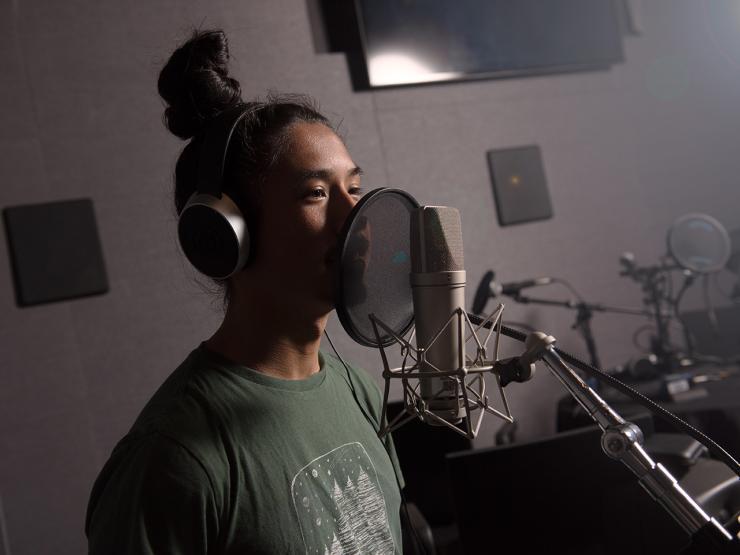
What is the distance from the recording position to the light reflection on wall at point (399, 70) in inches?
110

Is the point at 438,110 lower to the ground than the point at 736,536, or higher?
higher

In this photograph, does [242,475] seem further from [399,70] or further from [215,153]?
[399,70]

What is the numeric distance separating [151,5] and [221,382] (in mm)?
1902

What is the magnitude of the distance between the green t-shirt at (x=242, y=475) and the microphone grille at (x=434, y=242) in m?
0.35

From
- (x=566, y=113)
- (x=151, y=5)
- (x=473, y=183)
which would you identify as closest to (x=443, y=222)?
(x=151, y=5)

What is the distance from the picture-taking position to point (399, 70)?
2.86 m

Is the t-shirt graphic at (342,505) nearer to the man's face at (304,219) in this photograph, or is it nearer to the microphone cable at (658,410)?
the man's face at (304,219)

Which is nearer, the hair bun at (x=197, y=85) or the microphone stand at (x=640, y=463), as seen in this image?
the microphone stand at (x=640, y=463)

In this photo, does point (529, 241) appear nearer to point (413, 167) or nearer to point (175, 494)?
point (413, 167)

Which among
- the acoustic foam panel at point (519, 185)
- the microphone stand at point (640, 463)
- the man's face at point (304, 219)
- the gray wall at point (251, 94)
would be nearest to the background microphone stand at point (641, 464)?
the microphone stand at point (640, 463)

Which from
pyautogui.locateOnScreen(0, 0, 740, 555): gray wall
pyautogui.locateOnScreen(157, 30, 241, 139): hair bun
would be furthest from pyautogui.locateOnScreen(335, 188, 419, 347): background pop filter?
pyautogui.locateOnScreen(0, 0, 740, 555): gray wall

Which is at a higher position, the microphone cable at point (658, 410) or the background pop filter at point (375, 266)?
the background pop filter at point (375, 266)

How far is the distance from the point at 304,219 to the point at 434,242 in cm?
30

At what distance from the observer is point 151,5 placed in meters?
2.47
